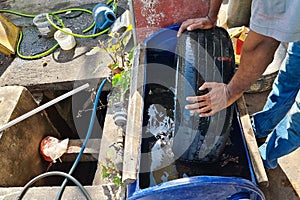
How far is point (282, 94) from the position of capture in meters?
2.16

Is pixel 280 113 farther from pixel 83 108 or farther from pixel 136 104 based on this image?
pixel 83 108

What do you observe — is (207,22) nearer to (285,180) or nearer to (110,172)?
(110,172)

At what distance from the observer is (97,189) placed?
209cm

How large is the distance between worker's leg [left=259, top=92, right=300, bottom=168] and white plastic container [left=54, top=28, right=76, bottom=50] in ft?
7.02

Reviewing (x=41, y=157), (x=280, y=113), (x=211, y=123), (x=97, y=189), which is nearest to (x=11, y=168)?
(x=41, y=157)

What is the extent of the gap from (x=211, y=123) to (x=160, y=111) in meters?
0.70

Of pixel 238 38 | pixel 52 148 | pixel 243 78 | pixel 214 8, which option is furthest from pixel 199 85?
pixel 52 148

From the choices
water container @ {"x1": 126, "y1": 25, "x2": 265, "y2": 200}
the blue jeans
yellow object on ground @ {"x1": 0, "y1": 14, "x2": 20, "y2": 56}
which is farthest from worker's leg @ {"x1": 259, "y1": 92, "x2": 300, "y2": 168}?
yellow object on ground @ {"x1": 0, "y1": 14, "x2": 20, "y2": 56}

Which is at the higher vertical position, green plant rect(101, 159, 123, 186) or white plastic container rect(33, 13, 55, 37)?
white plastic container rect(33, 13, 55, 37)

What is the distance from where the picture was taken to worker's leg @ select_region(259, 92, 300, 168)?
1953 millimetres

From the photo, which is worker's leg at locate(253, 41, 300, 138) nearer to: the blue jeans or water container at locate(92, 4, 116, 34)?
the blue jeans

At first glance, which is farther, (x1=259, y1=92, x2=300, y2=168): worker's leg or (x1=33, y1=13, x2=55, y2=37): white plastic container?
(x1=33, y1=13, x2=55, y2=37): white plastic container

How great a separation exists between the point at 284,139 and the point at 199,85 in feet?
2.42

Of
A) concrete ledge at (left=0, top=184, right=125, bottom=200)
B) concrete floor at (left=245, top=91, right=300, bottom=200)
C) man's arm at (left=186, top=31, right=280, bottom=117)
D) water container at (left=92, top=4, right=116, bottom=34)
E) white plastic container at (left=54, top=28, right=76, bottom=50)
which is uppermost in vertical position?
man's arm at (left=186, top=31, right=280, bottom=117)
